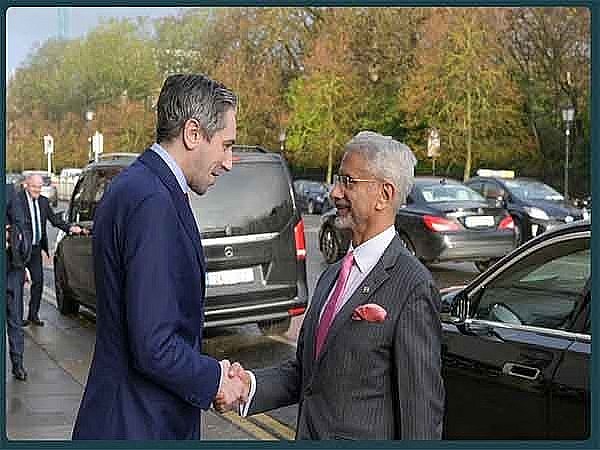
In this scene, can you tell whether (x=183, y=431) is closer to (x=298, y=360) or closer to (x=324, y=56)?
(x=298, y=360)

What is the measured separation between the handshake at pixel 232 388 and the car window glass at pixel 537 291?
1457 mm

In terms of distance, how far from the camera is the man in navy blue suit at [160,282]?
2.24m

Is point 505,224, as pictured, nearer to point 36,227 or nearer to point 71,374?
point 36,227

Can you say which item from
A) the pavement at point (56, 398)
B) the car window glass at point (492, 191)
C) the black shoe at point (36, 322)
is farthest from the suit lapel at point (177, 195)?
the car window glass at point (492, 191)

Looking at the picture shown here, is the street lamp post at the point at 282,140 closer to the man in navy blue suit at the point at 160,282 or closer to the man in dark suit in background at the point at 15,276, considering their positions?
the man in dark suit in background at the point at 15,276

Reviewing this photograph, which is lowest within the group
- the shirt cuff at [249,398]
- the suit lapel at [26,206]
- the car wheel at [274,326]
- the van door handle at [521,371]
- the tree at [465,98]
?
the car wheel at [274,326]

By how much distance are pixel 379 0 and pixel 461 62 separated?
29.3m

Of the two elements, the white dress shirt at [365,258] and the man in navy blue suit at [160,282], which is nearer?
the man in navy blue suit at [160,282]

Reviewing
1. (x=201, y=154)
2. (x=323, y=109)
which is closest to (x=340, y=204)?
(x=201, y=154)

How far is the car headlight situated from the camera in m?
16.6

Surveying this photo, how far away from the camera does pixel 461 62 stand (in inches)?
1205

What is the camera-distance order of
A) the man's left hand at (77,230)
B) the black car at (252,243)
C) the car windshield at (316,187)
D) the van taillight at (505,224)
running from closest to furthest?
1. the black car at (252,243)
2. the man's left hand at (77,230)
3. the van taillight at (505,224)
4. the car windshield at (316,187)

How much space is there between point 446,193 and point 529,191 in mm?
4482

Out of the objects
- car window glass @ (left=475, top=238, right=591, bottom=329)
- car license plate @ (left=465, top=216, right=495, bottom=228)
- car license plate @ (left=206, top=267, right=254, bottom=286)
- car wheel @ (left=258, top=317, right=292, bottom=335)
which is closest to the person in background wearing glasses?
car window glass @ (left=475, top=238, right=591, bottom=329)
